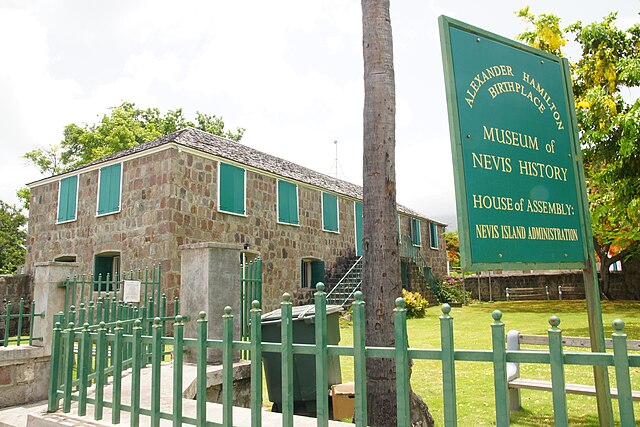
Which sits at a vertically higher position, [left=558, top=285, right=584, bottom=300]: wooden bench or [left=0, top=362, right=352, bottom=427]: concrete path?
[left=558, top=285, right=584, bottom=300]: wooden bench

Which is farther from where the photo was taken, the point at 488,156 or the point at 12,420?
the point at 12,420

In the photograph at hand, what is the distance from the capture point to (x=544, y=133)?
355cm

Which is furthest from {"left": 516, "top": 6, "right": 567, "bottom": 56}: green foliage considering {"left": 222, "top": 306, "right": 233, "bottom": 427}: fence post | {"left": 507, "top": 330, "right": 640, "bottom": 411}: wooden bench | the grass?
{"left": 222, "top": 306, "right": 233, "bottom": 427}: fence post

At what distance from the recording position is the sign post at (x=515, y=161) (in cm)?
310

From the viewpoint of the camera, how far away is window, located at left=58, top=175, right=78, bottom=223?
16.8m

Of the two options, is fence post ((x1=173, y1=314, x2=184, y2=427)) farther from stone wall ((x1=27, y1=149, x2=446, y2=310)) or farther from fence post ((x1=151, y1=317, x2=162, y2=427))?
stone wall ((x1=27, y1=149, x2=446, y2=310))

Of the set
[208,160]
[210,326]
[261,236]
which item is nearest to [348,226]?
[261,236]

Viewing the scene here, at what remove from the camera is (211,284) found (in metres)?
6.09

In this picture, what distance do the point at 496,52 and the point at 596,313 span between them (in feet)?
6.31

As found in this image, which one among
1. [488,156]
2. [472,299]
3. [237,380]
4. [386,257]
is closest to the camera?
[488,156]

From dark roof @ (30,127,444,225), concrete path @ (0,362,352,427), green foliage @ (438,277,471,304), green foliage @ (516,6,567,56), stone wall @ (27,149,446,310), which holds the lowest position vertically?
concrete path @ (0,362,352,427)

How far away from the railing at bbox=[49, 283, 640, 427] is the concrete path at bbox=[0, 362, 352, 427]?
102 mm

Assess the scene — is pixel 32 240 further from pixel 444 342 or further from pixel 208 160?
pixel 444 342

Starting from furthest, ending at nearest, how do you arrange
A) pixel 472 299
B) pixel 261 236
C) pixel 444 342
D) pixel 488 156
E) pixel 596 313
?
pixel 472 299
pixel 261 236
pixel 596 313
pixel 488 156
pixel 444 342
